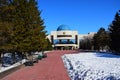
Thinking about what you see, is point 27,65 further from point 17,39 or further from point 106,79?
point 106,79

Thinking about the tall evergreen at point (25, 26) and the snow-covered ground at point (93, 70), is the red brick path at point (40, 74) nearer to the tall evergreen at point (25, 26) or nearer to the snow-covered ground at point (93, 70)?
the snow-covered ground at point (93, 70)

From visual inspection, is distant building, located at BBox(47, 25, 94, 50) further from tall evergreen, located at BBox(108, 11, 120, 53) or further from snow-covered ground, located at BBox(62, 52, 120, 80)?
snow-covered ground, located at BBox(62, 52, 120, 80)

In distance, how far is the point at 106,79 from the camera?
16.3 metres

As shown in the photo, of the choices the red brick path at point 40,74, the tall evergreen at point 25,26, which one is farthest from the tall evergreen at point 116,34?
the red brick path at point 40,74

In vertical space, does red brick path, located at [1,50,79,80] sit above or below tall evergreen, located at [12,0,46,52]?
below

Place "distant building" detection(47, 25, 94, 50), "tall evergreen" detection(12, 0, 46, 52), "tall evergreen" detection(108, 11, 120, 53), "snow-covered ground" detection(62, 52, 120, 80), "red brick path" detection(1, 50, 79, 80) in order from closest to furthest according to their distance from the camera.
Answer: "snow-covered ground" detection(62, 52, 120, 80), "red brick path" detection(1, 50, 79, 80), "tall evergreen" detection(12, 0, 46, 52), "tall evergreen" detection(108, 11, 120, 53), "distant building" detection(47, 25, 94, 50)

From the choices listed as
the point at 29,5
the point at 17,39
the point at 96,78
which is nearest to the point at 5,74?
the point at 96,78

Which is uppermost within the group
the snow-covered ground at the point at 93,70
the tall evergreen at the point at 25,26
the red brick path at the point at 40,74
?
the tall evergreen at the point at 25,26

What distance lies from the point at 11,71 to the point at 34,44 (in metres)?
27.3

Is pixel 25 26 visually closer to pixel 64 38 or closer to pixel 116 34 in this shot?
pixel 116 34

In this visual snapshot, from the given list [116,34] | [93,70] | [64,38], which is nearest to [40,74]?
[93,70]

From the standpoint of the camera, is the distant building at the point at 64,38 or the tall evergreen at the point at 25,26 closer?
the tall evergreen at the point at 25,26

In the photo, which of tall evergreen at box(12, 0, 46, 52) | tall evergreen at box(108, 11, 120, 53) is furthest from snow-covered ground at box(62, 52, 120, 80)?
tall evergreen at box(108, 11, 120, 53)

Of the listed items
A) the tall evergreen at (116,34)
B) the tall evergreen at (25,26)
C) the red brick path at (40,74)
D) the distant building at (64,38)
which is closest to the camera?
the red brick path at (40,74)
